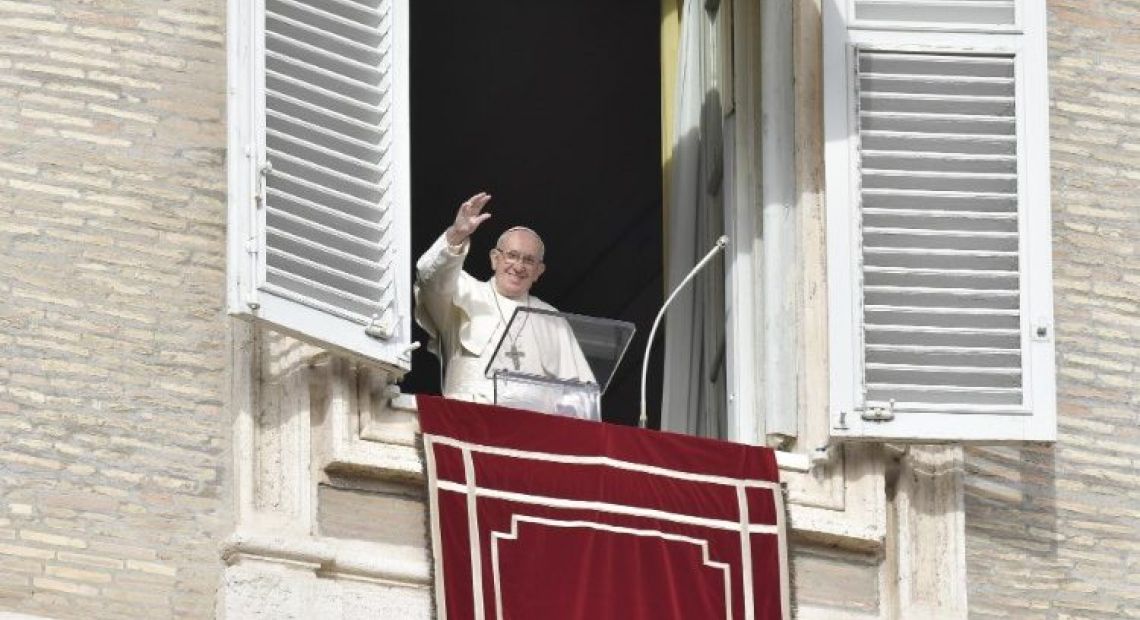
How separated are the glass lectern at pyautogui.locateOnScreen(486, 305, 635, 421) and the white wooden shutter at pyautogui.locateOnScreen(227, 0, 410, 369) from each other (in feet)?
1.64

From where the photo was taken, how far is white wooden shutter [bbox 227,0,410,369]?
1333 centimetres

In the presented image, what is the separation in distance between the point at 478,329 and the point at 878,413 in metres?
1.19

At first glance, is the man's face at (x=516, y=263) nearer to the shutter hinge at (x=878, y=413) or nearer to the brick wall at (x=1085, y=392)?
the shutter hinge at (x=878, y=413)

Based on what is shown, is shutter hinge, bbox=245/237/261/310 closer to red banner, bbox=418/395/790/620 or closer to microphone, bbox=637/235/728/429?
red banner, bbox=418/395/790/620

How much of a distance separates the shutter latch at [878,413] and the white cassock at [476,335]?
762 millimetres

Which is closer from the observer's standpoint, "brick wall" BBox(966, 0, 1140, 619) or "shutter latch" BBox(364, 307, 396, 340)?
"shutter latch" BBox(364, 307, 396, 340)

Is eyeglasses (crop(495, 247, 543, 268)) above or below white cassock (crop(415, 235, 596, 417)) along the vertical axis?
above

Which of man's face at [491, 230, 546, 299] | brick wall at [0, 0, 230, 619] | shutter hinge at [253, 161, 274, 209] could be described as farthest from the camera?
man's face at [491, 230, 546, 299]

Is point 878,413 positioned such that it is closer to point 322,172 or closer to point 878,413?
point 878,413

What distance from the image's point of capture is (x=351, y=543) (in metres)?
13.4

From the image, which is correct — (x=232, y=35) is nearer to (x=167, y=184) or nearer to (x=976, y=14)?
(x=167, y=184)

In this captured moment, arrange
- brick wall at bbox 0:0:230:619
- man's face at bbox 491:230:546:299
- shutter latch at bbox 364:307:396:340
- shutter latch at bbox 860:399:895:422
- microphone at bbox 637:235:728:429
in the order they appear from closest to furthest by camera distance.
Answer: brick wall at bbox 0:0:230:619, shutter latch at bbox 364:307:396:340, shutter latch at bbox 860:399:895:422, microphone at bbox 637:235:728:429, man's face at bbox 491:230:546:299

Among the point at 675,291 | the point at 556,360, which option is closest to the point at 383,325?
the point at 556,360

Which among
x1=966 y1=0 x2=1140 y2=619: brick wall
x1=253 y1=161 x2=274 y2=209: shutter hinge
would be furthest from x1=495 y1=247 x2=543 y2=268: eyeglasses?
x1=253 y1=161 x2=274 y2=209: shutter hinge
